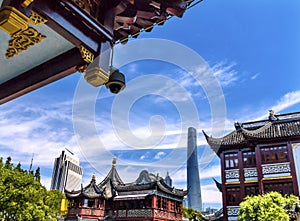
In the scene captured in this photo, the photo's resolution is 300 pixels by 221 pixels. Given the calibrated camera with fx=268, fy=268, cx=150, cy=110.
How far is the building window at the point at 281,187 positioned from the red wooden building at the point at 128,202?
8514 millimetres

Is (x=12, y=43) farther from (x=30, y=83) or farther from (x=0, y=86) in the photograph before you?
(x=0, y=86)

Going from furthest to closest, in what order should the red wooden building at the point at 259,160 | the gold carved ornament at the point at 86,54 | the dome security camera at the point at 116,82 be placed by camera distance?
1. the red wooden building at the point at 259,160
2. the dome security camera at the point at 116,82
3. the gold carved ornament at the point at 86,54

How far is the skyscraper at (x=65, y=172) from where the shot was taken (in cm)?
8150

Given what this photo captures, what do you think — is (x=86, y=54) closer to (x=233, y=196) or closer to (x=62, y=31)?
(x=62, y=31)

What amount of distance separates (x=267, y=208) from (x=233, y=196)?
235 inches

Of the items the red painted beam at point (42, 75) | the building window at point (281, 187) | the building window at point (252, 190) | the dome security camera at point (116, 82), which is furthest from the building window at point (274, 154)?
the red painted beam at point (42, 75)

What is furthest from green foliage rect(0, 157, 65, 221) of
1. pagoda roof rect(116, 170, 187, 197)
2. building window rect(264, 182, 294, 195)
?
building window rect(264, 182, 294, 195)

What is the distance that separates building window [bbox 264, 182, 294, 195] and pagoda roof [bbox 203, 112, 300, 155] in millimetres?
3041

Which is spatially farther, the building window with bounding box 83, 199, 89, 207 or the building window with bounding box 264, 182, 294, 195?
the building window with bounding box 83, 199, 89, 207

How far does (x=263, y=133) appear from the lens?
20.0 meters

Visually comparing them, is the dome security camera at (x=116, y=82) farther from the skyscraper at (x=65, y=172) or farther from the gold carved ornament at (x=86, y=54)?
the skyscraper at (x=65, y=172)

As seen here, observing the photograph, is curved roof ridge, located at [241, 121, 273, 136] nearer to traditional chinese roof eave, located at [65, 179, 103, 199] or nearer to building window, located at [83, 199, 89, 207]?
traditional chinese roof eave, located at [65, 179, 103, 199]

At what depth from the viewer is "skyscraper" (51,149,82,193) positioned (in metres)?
→ 81.5

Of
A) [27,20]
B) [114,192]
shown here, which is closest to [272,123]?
[114,192]
